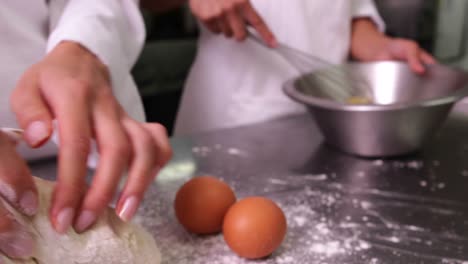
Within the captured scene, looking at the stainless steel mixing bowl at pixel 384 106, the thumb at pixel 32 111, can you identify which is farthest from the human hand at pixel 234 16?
the thumb at pixel 32 111

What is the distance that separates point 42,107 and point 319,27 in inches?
30.2

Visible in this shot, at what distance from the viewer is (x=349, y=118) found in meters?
0.77

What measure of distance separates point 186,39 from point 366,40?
1.00 m

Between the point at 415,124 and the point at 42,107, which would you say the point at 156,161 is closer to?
the point at 42,107

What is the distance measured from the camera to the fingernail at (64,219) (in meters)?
0.43

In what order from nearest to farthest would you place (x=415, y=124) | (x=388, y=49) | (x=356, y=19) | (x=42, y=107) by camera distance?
(x=42, y=107)
(x=415, y=124)
(x=388, y=49)
(x=356, y=19)

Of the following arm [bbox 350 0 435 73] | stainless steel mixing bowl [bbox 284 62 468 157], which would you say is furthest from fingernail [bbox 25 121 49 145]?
arm [bbox 350 0 435 73]

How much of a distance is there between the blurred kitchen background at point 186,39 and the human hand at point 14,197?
1352mm

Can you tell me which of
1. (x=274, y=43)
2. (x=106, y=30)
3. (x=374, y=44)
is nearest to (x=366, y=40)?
(x=374, y=44)

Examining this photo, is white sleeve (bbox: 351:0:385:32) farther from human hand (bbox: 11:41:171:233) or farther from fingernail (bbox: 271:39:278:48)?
human hand (bbox: 11:41:171:233)

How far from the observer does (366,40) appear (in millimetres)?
1110

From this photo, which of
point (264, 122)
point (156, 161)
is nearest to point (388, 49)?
point (264, 122)

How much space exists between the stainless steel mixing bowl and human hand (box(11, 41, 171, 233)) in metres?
0.37

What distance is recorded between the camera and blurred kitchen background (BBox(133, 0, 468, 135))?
1622 mm
